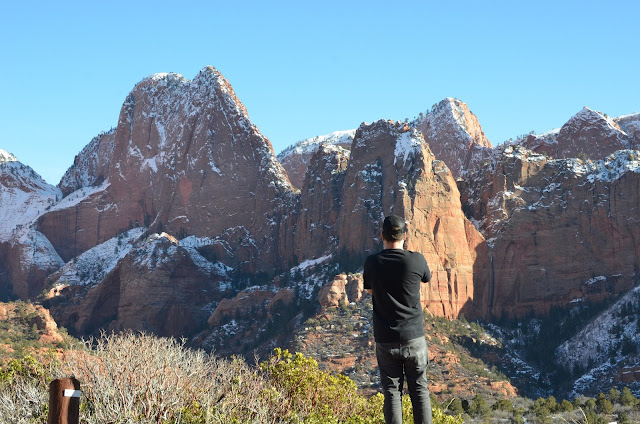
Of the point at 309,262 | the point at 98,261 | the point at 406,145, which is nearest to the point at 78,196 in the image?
the point at 98,261

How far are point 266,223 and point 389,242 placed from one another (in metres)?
125

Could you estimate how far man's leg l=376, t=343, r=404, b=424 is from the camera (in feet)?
45.1

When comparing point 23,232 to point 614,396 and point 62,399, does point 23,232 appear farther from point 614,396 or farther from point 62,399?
point 62,399

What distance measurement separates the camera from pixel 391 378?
547 inches

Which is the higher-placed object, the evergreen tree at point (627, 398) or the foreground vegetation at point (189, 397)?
the foreground vegetation at point (189, 397)

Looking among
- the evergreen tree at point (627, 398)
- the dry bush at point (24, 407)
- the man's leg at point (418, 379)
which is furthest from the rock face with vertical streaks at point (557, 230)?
the man's leg at point (418, 379)

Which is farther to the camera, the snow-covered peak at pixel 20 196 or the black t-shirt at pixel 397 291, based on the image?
the snow-covered peak at pixel 20 196

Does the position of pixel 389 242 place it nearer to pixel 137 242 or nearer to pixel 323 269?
pixel 323 269

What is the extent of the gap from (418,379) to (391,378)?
1.36ft

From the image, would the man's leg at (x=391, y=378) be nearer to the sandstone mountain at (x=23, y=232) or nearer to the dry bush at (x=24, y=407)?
the dry bush at (x=24, y=407)

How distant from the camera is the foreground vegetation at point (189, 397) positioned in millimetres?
22945

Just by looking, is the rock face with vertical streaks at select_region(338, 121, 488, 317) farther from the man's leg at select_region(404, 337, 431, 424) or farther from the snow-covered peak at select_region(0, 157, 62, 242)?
the man's leg at select_region(404, 337, 431, 424)

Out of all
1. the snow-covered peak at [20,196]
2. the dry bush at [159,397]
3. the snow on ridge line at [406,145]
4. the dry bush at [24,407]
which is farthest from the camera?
the snow-covered peak at [20,196]

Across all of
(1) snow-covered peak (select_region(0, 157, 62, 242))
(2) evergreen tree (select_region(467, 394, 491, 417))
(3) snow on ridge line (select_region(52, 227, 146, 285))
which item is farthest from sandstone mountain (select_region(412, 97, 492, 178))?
(2) evergreen tree (select_region(467, 394, 491, 417))
